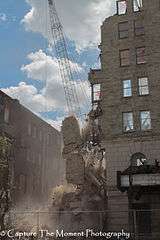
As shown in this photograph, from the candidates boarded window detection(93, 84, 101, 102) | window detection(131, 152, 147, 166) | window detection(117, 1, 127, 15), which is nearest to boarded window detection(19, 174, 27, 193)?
boarded window detection(93, 84, 101, 102)

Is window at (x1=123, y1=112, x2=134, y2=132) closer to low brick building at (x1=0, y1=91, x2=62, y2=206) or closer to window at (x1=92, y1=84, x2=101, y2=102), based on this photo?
window at (x1=92, y1=84, x2=101, y2=102)

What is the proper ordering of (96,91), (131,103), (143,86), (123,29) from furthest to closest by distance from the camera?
(96,91) < (123,29) < (143,86) < (131,103)

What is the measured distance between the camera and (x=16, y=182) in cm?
6319

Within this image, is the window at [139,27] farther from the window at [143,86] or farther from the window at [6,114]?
the window at [6,114]

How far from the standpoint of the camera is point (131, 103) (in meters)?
44.5

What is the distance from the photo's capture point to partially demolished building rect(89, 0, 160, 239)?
40.3m

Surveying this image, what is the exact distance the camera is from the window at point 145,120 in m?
43.3

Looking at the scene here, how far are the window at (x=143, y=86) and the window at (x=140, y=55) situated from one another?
2025 mm

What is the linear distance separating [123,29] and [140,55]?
3.92 m

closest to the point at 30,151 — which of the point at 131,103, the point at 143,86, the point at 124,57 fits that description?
the point at 124,57

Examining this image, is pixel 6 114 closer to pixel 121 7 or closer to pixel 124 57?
pixel 124 57

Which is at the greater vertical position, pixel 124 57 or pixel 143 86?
pixel 124 57

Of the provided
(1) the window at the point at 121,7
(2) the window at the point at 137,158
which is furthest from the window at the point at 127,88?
(1) the window at the point at 121,7

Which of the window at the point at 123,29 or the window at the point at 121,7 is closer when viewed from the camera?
the window at the point at 123,29
